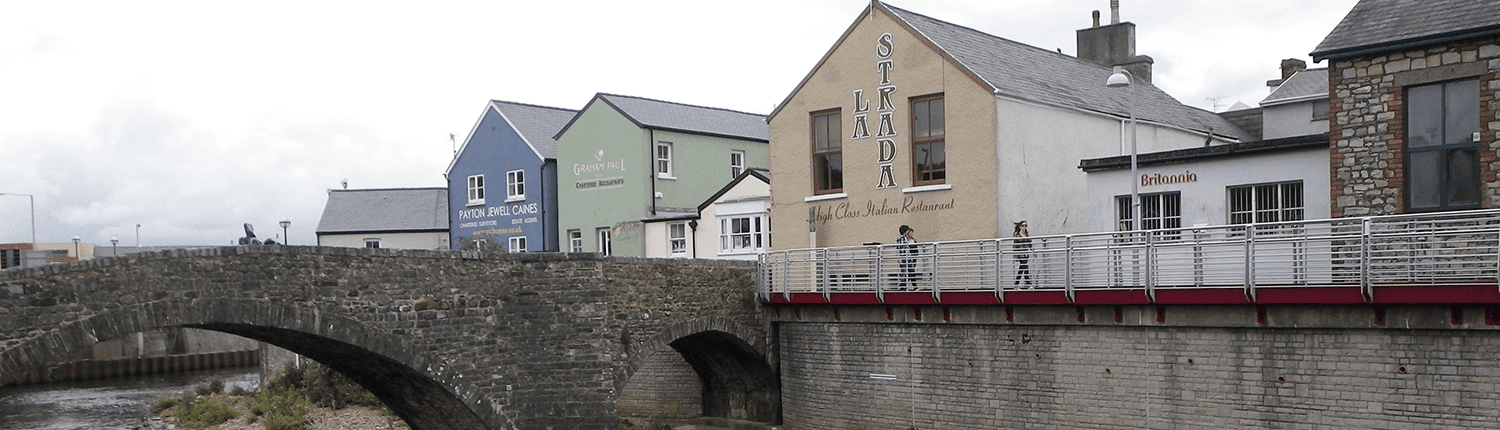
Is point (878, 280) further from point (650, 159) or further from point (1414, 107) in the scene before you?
point (650, 159)

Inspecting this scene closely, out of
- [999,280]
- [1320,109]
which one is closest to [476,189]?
[999,280]

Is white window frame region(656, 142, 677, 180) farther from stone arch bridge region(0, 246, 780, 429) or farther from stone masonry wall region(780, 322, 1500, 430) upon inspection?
stone masonry wall region(780, 322, 1500, 430)

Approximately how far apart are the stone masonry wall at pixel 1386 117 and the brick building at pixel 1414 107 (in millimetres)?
14

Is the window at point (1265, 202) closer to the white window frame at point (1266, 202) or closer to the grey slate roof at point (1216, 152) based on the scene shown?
the white window frame at point (1266, 202)

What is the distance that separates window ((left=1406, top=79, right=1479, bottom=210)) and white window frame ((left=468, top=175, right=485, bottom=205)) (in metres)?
27.4

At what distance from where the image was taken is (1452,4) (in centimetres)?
1734

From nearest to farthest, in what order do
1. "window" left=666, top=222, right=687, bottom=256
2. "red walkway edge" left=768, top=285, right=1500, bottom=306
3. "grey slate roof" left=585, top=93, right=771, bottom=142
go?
"red walkway edge" left=768, top=285, right=1500, bottom=306 < "window" left=666, top=222, right=687, bottom=256 < "grey slate roof" left=585, top=93, right=771, bottom=142

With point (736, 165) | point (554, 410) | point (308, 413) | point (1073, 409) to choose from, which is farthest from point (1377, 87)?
point (308, 413)

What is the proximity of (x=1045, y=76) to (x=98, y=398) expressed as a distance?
95.9 feet

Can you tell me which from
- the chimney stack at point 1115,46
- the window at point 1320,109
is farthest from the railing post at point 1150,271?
the chimney stack at point 1115,46

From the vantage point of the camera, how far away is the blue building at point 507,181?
Result: 121ft

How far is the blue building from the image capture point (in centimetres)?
3694

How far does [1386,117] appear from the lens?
1741cm

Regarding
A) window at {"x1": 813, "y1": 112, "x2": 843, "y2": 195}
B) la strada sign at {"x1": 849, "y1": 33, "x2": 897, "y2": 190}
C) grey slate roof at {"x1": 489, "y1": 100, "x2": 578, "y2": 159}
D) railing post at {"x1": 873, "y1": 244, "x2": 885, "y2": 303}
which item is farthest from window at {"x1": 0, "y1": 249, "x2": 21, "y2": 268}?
railing post at {"x1": 873, "y1": 244, "x2": 885, "y2": 303}
